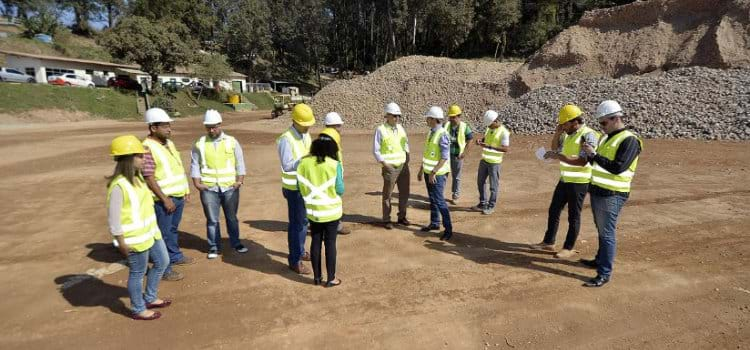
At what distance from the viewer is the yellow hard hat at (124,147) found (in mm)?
3465

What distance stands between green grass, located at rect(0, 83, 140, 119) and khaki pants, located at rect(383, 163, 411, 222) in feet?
100

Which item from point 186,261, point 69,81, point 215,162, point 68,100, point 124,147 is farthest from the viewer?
point 69,81

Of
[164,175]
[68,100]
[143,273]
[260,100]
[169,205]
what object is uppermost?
[260,100]

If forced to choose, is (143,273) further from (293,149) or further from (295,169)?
(293,149)

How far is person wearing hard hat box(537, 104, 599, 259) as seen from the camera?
4.84 meters

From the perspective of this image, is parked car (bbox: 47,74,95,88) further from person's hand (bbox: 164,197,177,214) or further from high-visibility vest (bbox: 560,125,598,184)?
high-visibility vest (bbox: 560,125,598,184)

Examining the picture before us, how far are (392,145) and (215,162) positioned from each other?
254 centimetres

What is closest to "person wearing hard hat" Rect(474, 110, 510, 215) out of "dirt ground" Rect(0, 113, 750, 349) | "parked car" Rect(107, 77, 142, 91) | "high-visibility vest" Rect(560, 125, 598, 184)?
"dirt ground" Rect(0, 113, 750, 349)

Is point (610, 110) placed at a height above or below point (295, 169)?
above

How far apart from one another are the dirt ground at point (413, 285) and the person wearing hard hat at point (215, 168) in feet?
2.77

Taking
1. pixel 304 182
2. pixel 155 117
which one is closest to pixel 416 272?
pixel 304 182

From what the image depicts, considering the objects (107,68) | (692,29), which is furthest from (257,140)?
(107,68)

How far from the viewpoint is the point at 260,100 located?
1858 inches

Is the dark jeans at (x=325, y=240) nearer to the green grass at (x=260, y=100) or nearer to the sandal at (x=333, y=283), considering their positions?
the sandal at (x=333, y=283)
